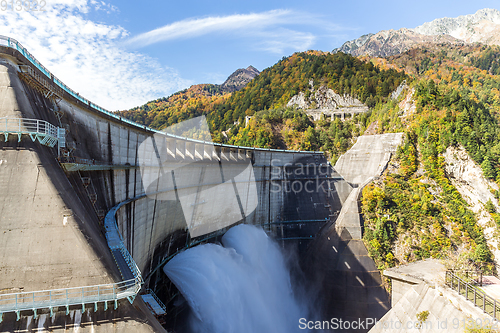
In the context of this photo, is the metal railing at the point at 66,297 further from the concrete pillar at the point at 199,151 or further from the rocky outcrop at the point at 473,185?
the rocky outcrop at the point at 473,185

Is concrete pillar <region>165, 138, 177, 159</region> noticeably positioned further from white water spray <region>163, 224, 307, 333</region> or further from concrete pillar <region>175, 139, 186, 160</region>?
white water spray <region>163, 224, 307, 333</region>

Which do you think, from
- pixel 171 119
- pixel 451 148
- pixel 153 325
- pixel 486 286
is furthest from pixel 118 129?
pixel 171 119

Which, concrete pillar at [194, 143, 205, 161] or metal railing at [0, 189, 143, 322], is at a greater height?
concrete pillar at [194, 143, 205, 161]

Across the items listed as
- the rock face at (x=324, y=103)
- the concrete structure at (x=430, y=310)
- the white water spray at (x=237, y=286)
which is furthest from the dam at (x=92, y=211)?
the rock face at (x=324, y=103)

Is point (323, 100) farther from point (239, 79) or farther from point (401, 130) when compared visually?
point (239, 79)

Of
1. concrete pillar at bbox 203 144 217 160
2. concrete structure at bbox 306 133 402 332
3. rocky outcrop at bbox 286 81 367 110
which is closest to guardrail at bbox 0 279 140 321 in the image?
concrete pillar at bbox 203 144 217 160

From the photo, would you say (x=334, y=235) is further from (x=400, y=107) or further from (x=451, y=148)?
(x=400, y=107)
